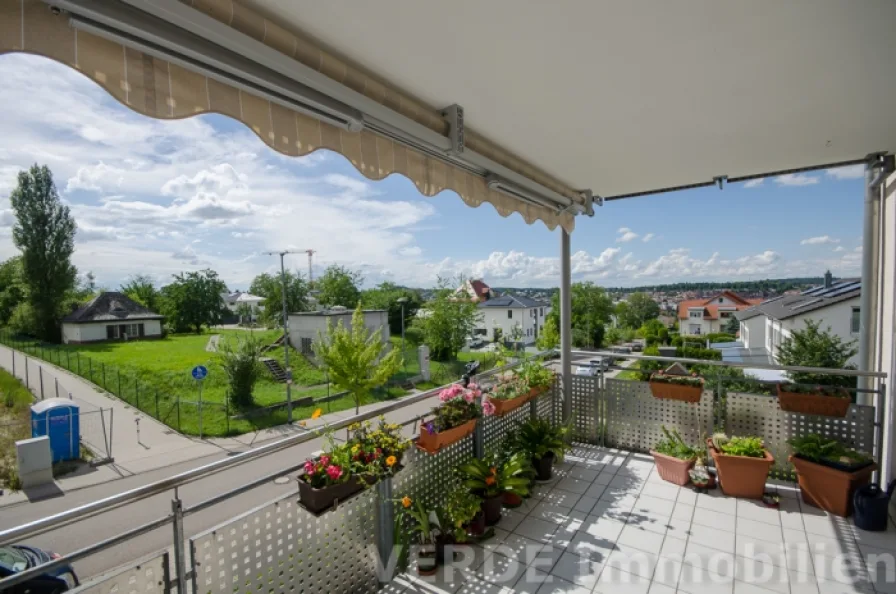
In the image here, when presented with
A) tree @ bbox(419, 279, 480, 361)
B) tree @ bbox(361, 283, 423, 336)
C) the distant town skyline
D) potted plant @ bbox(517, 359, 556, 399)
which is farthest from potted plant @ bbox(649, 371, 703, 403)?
tree @ bbox(361, 283, 423, 336)

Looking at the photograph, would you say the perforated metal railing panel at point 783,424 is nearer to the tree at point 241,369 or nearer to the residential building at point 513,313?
the tree at point 241,369

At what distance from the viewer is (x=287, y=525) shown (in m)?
1.74

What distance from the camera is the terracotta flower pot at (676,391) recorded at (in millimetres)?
3461

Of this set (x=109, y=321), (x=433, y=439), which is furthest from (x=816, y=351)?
(x=109, y=321)

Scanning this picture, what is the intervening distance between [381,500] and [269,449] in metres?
0.81

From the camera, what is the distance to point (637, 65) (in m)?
1.73

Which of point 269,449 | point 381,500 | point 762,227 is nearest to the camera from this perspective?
point 269,449

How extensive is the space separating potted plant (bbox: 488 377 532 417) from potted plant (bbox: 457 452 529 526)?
446mm

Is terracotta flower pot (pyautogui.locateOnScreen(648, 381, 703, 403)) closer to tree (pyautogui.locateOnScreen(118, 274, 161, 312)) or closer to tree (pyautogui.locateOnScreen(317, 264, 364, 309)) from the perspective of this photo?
tree (pyautogui.locateOnScreen(317, 264, 364, 309))

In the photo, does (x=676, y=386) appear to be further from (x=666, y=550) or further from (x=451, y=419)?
(x=451, y=419)

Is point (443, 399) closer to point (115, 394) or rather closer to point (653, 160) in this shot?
point (653, 160)

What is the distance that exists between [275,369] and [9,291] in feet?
76.1

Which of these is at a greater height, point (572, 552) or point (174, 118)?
point (174, 118)

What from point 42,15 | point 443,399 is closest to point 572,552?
point 443,399
